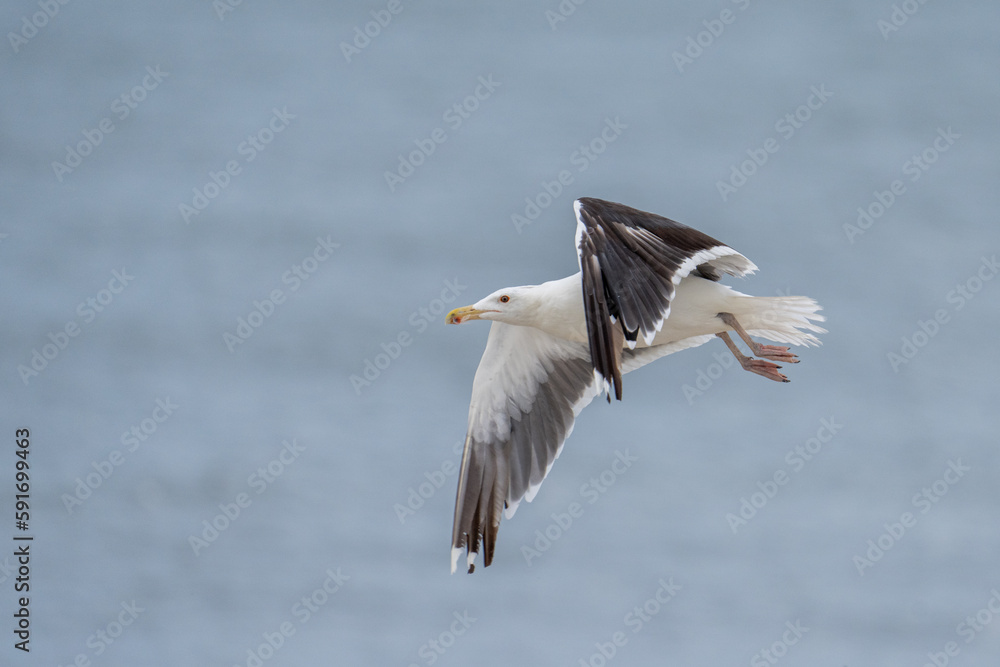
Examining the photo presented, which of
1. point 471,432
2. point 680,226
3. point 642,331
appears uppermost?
point 680,226

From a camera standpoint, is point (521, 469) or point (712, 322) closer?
Result: point (712, 322)

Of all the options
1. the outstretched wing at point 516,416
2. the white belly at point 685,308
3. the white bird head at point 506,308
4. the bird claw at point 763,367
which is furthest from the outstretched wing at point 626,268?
the outstretched wing at point 516,416

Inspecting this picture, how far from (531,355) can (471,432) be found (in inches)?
26.7

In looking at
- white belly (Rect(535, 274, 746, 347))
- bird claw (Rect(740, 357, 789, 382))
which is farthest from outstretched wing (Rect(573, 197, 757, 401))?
bird claw (Rect(740, 357, 789, 382))

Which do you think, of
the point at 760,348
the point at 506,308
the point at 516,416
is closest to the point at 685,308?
the point at 760,348

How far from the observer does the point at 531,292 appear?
8.49 m

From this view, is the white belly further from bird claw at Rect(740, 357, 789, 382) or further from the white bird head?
bird claw at Rect(740, 357, 789, 382)

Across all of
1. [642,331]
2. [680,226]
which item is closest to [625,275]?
[642,331]

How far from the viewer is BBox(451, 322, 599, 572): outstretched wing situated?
29.3 feet

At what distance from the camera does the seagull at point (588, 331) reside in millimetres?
7027

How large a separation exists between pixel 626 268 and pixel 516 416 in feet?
7.60

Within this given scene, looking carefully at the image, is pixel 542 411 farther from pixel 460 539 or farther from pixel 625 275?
pixel 625 275

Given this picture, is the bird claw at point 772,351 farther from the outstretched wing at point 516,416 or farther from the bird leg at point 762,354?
the outstretched wing at point 516,416

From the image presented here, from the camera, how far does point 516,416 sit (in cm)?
918
